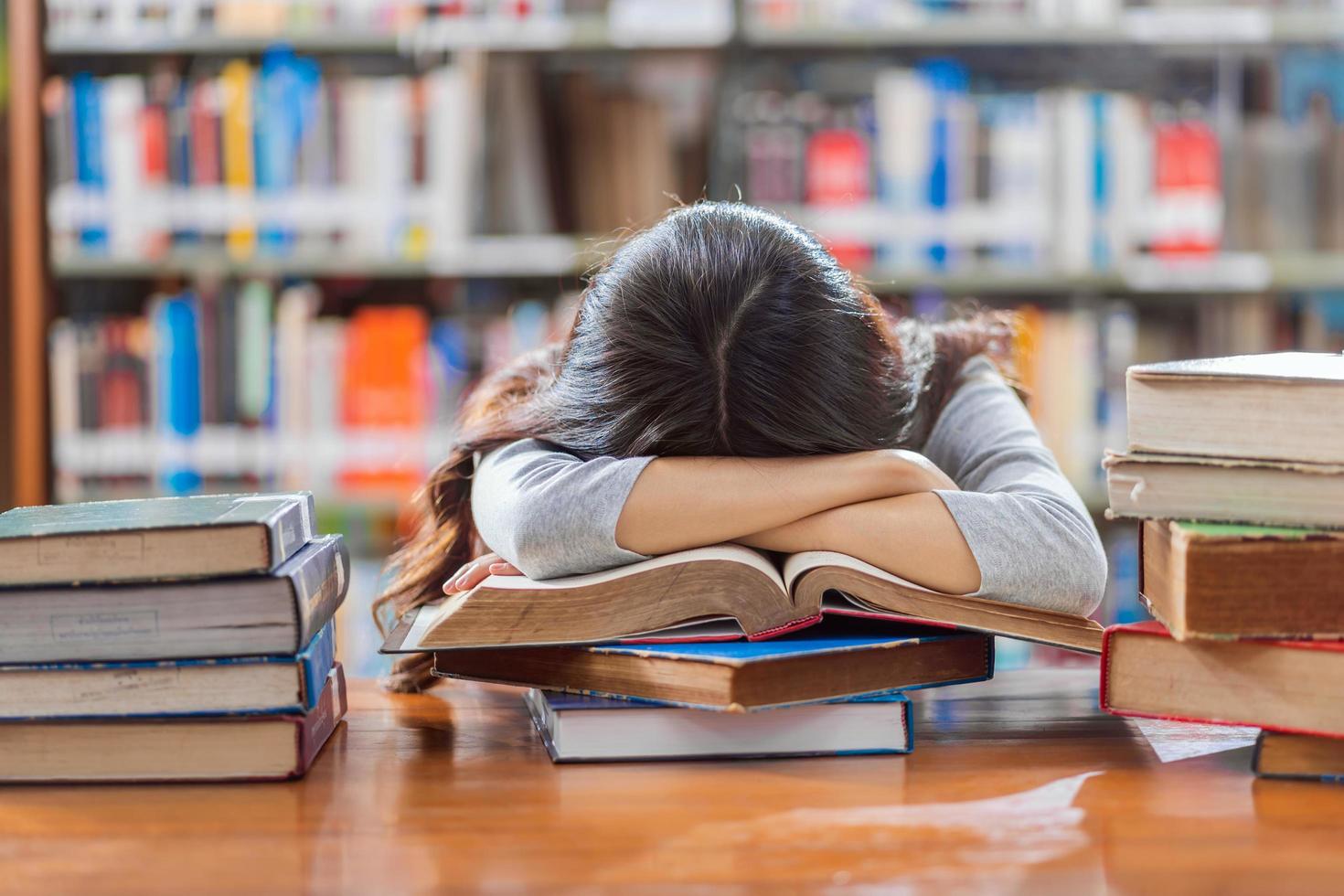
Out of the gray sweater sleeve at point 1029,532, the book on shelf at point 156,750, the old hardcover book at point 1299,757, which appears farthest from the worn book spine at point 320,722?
the old hardcover book at point 1299,757

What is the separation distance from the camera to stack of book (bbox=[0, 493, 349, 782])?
2.05 feet

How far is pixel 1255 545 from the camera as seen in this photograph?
0.61 meters

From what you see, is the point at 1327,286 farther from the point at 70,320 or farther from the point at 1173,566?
the point at 70,320

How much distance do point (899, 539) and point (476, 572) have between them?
24 cm

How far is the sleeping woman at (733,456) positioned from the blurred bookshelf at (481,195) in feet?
4.10

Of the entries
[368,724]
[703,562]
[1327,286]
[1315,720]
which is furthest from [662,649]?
[1327,286]

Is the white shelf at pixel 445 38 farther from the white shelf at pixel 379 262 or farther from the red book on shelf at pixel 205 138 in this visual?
the white shelf at pixel 379 262

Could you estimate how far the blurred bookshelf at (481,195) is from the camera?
210 cm

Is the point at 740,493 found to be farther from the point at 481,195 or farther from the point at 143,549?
the point at 481,195

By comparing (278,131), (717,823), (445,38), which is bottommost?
(717,823)

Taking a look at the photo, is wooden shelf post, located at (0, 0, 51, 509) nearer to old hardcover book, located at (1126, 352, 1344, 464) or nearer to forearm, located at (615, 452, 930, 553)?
forearm, located at (615, 452, 930, 553)

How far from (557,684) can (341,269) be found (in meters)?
1.56

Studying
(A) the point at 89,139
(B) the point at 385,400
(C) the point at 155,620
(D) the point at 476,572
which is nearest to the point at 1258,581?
(D) the point at 476,572

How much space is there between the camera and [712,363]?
2.55 ft
